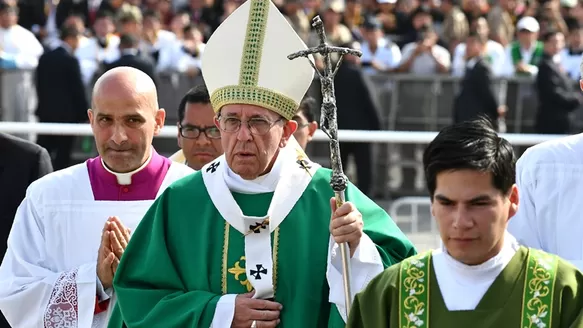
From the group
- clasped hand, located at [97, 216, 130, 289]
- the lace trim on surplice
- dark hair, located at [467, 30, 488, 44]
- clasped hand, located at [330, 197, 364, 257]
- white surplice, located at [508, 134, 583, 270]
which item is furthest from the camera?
dark hair, located at [467, 30, 488, 44]

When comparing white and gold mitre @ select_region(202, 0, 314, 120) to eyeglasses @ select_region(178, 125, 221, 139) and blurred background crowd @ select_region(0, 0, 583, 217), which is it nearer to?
eyeglasses @ select_region(178, 125, 221, 139)

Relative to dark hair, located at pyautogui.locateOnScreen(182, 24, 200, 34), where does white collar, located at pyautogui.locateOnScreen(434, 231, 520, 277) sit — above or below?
below

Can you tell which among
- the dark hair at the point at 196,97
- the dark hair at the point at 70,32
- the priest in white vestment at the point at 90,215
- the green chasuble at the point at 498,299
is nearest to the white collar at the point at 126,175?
the priest in white vestment at the point at 90,215

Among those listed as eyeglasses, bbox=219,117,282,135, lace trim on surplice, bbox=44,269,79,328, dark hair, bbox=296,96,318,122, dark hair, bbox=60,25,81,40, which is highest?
dark hair, bbox=60,25,81,40

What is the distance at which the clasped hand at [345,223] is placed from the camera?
5250 mm

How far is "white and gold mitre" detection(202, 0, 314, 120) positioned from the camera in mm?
5801

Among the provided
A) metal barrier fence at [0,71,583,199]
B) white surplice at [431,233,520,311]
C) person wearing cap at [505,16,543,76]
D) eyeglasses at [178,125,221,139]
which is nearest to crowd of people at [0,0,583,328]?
white surplice at [431,233,520,311]

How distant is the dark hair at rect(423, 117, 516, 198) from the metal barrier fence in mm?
10343

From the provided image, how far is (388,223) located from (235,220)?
62 cm

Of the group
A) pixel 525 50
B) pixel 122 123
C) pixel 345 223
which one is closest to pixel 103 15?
pixel 525 50

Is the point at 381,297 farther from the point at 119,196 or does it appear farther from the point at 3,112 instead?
the point at 3,112

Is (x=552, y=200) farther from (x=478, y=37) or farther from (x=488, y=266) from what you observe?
(x=478, y=37)

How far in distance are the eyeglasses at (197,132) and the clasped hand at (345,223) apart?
2.12m

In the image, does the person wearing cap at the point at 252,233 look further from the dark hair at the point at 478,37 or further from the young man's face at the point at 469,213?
the dark hair at the point at 478,37
